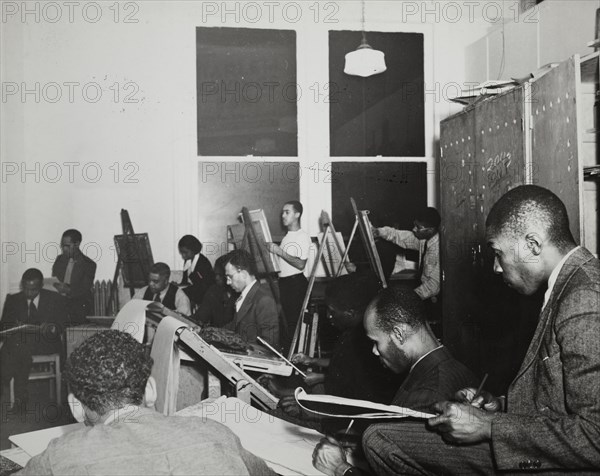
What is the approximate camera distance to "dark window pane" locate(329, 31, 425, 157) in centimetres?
690

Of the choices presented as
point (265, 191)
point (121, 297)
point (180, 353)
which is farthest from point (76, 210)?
point (180, 353)

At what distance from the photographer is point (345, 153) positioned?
6926 mm

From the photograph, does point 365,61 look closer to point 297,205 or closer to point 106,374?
point 297,205

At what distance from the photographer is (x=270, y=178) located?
22.4 feet

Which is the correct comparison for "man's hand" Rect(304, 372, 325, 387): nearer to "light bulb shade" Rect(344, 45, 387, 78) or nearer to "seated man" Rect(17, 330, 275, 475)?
"seated man" Rect(17, 330, 275, 475)

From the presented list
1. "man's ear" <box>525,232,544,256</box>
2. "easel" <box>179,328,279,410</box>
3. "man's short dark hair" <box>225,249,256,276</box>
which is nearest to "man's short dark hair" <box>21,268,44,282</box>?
"man's short dark hair" <box>225,249,256,276</box>

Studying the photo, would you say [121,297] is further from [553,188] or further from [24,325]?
[553,188]

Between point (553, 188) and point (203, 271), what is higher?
point (553, 188)

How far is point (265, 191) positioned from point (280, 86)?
1.21 m

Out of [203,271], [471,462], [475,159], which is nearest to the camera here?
[471,462]

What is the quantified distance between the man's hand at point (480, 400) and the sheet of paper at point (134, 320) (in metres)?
1.85

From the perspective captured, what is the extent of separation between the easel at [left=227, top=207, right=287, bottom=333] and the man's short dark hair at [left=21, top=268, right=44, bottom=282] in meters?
2.09

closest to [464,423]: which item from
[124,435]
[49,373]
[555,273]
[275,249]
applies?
[555,273]

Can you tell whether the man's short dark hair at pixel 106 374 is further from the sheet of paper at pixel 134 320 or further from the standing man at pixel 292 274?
the standing man at pixel 292 274
